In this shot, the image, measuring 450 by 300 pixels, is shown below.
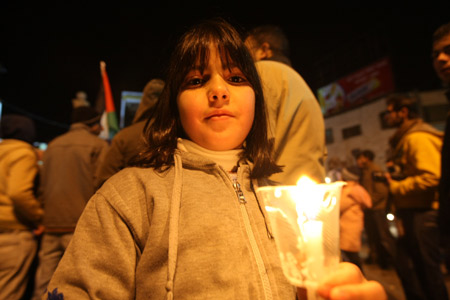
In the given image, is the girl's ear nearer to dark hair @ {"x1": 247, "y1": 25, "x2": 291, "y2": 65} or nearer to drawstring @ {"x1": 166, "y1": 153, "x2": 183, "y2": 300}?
dark hair @ {"x1": 247, "y1": 25, "x2": 291, "y2": 65}

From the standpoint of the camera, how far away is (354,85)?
1658 centimetres

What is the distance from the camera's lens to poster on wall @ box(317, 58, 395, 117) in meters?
14.6

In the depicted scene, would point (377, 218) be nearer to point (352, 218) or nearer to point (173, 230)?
point (352, 218)

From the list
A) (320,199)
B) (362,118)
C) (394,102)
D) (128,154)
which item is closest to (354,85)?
(362,118)

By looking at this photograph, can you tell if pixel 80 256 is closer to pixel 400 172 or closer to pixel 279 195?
pixel 279 195

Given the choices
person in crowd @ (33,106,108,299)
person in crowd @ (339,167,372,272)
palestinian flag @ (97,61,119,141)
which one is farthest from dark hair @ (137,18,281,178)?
palestinian flag @ (97,61,119,141)

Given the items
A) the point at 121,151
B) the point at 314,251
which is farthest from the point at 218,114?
the point at 121,151

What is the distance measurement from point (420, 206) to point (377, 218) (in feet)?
8.05

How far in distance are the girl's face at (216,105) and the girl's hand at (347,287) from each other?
81 cm

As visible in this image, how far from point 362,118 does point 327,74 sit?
4.97 meters

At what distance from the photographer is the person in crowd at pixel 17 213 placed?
2.48 meters

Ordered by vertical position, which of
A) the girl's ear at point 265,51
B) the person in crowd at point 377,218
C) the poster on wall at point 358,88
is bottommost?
the person in crowd at point 377,218

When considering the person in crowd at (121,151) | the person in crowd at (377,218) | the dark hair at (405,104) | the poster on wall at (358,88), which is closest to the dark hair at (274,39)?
the person in crowd at (121,151)

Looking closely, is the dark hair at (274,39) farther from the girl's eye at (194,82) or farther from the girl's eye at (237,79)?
the girl's eye at (194,82)
